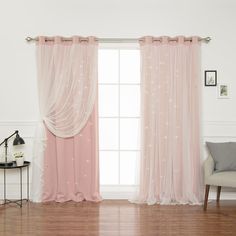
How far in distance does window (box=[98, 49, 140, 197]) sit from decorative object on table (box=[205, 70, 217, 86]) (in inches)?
37.2

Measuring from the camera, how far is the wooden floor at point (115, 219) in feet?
12.1

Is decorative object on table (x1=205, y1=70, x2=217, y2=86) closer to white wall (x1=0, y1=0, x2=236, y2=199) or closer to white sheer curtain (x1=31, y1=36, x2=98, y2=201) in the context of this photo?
white wall (x1=0, y1=0, x2=236, y2=199)

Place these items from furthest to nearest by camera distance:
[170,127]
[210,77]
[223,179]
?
[210,77]
[170,127]
[223,179]

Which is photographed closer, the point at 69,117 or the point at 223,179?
the point at 223,179

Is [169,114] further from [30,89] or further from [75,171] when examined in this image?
[30,89]

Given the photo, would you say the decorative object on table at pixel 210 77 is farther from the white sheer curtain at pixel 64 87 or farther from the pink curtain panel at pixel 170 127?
the white sheer curtain at pixel 64 87

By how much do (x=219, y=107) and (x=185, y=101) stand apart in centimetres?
54

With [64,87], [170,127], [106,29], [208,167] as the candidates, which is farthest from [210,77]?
[64,87]

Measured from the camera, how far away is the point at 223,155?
4.68 m

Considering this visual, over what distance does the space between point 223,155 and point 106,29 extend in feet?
7.46

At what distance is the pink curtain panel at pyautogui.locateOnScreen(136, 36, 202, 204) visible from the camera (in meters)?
4.81

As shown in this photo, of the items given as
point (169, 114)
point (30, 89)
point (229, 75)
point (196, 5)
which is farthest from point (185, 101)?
point (30, 89)

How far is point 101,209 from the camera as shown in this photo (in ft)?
14.8

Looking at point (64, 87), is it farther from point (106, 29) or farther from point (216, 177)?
point (216, 177)
